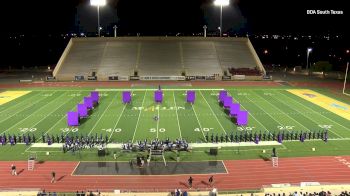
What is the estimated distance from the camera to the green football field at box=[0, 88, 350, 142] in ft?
83.0

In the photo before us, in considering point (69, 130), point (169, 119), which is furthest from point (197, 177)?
point (69, 130)

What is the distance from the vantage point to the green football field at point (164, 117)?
83.0ft

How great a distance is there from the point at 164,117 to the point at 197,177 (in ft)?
38.2

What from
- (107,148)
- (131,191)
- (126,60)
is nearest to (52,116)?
(107,148)

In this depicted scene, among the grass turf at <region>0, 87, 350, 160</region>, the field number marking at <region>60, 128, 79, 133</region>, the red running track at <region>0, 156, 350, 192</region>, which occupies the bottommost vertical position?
the red running track at <region>0, 156, 350, 192</region>

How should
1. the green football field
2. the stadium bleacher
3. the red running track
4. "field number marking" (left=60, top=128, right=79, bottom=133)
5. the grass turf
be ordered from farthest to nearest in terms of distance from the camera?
the stadium bleacher → "field number marking" (left=60, top=128, right=79, bottom=133) → the green football field → the grass turf → the red running track

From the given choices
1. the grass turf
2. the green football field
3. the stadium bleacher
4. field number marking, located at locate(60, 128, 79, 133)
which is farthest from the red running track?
the stadium bleacher

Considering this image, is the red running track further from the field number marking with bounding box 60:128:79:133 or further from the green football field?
the field number marking with bounding box 60:128:79:133

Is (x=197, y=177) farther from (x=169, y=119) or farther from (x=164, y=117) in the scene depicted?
(x=164, y=117)

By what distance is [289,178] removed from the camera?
17.7m

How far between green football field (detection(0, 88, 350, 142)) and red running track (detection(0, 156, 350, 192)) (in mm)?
4983

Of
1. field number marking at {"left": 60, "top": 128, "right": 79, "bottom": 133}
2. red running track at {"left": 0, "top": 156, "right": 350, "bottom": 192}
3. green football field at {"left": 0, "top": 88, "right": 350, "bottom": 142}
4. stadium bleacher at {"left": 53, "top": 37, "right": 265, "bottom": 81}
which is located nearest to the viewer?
red running track at {"left": 0, "top": 156, "right": 350, "bottom": 192}

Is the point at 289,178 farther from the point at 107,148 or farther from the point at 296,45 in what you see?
the point at 296,45

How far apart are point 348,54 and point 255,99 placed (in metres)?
54.2
